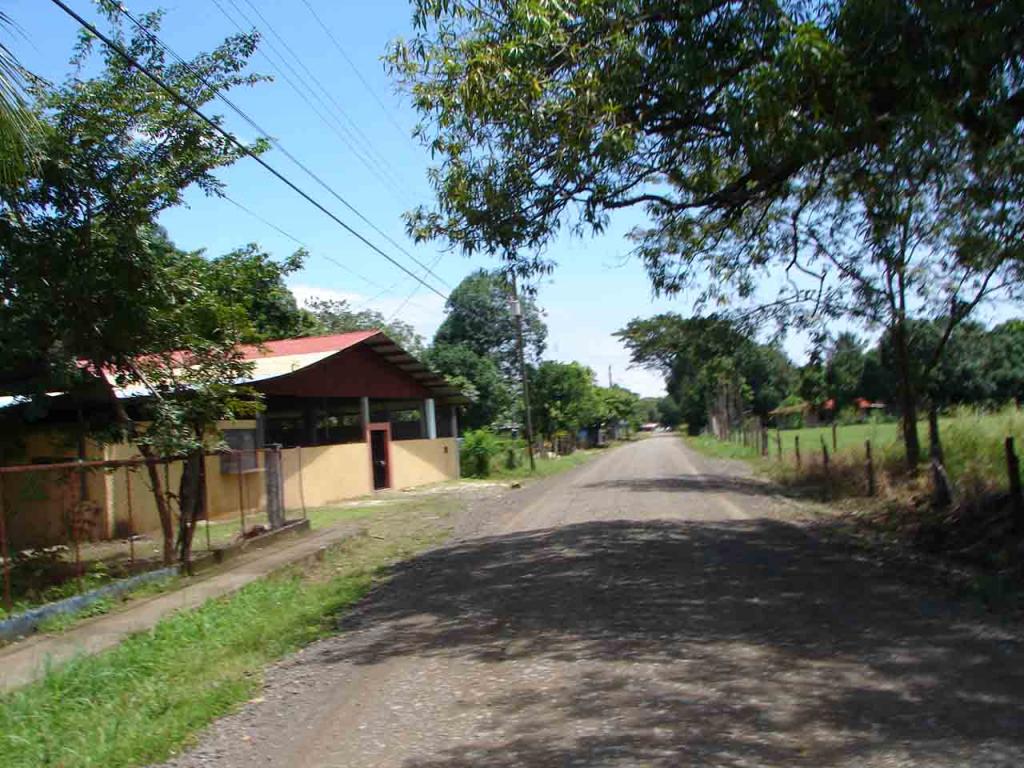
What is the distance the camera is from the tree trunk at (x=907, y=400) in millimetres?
18595

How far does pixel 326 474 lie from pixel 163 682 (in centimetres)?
1910

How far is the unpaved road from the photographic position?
16.7 ft

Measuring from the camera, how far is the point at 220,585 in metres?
11.7

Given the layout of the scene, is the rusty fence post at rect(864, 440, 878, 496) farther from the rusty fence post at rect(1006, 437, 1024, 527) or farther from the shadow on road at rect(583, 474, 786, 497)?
the rusty fence post at rect(1006, 437, 1024, 527)

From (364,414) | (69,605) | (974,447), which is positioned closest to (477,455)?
(364,414)

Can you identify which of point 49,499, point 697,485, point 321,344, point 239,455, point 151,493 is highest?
point 321,344

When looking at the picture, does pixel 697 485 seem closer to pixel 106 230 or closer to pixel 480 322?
pixel 106 230

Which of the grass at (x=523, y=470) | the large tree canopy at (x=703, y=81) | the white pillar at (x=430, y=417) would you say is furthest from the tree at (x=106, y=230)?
the grass at (x=523, y=470)

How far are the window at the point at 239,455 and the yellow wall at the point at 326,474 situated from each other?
39.5 inches

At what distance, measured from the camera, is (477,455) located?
120 feet

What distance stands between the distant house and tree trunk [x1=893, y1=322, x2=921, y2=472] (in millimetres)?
12753

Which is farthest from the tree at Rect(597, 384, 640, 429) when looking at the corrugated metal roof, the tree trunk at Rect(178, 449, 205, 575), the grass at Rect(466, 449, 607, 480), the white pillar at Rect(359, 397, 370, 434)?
the tree trunk at Rect(178, 449, 205, 575)

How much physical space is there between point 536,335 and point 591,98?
53.4m

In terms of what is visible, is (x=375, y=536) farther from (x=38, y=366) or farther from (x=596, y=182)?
(x=596, y=182)
